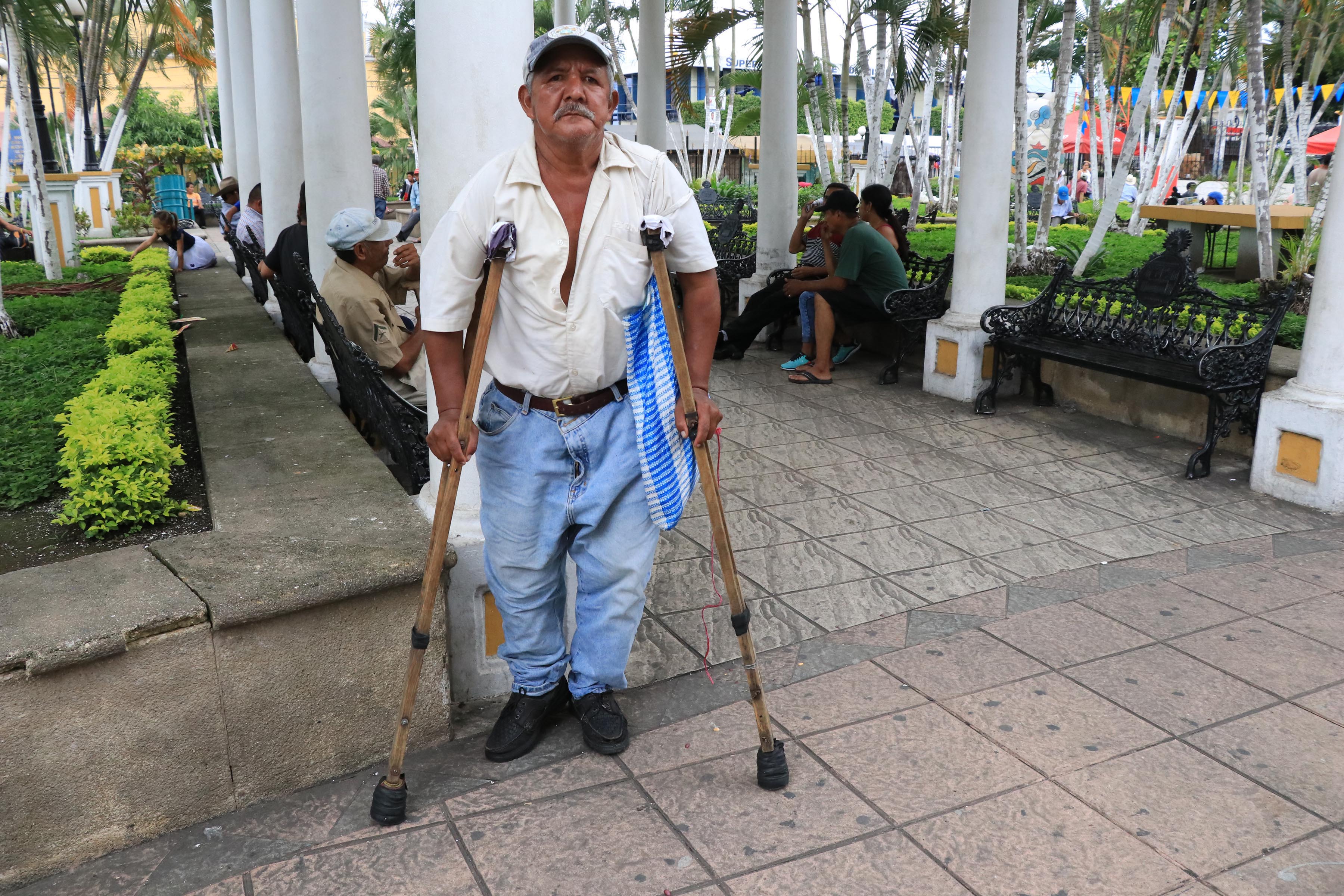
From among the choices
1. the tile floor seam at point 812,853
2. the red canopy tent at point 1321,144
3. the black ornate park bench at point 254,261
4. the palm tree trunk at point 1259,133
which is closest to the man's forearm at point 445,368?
the tile floor seam at point 812,853

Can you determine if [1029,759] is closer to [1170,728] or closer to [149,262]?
[1170,728]

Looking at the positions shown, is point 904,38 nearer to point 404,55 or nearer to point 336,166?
point 336,166

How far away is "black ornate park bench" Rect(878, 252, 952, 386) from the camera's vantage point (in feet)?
26.7

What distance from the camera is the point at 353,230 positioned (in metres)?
5.44

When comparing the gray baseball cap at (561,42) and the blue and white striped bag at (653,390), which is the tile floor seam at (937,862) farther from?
the gray baseball cap at (561,42)

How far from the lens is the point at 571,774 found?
3.15 meters

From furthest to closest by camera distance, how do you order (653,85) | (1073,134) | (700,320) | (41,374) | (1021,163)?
(1073,134) < (653,85) < (1021,163) < (41,374) < (700,320)

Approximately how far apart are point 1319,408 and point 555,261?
427 cm

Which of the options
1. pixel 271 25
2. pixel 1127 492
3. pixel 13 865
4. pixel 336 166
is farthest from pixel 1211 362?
pixel 271 25

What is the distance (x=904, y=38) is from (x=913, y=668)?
11.4 metres

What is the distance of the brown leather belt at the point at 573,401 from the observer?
2996mm

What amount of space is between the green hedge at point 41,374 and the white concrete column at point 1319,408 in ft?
18.7

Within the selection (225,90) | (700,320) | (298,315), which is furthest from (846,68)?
(700,320)

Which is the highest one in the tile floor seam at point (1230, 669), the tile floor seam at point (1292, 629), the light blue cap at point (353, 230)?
the light blue cap at point (353, 230)
